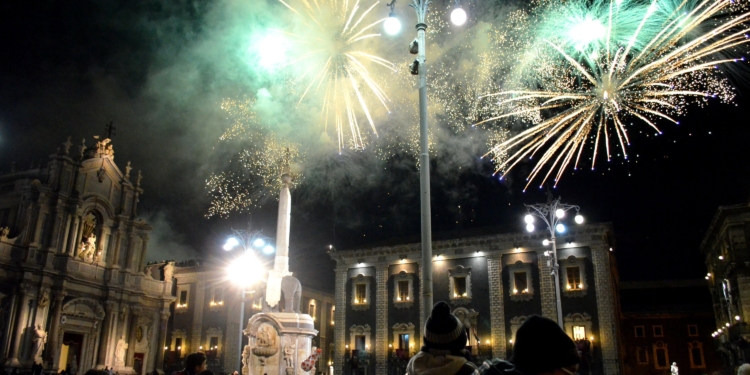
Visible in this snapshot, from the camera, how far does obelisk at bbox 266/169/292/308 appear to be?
985 inches

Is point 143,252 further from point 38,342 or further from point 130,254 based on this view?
point 38,342

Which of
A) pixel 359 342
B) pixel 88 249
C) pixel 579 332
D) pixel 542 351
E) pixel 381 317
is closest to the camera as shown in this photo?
pixel 542 351

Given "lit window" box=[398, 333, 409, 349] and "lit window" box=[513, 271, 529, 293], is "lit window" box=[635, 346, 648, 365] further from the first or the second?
"lit window" box=[398, 333, 409, 349]

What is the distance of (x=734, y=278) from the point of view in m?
39.5

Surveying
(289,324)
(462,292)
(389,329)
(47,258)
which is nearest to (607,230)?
(462,292)

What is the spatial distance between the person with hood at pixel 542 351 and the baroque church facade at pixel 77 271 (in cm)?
3546

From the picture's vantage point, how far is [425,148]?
38.9ft

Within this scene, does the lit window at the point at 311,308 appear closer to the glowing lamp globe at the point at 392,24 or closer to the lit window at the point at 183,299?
the lit window at the point at 183,299

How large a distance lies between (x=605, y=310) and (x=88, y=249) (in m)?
36.6

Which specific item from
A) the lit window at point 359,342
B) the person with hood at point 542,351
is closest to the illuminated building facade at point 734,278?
the lit window at point 359,342

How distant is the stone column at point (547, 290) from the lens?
3966cm

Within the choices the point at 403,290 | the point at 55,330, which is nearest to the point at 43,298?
the point at 55,330

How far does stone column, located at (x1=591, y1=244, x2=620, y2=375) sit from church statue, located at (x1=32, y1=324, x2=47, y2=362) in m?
35.6

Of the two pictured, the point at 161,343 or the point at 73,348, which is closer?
the point at 73,348
